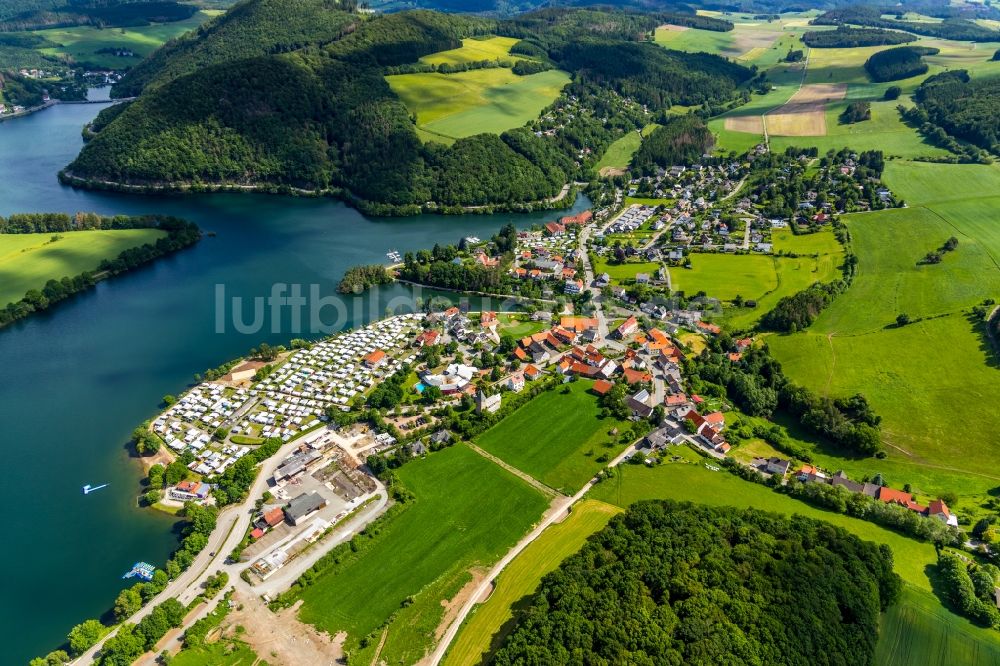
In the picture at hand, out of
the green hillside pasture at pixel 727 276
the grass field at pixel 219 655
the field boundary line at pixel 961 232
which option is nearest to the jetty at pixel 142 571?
the grass field at pixel 219 655

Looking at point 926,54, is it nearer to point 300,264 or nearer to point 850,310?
point 850,310

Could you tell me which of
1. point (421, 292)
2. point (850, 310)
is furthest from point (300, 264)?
point (850, 310)

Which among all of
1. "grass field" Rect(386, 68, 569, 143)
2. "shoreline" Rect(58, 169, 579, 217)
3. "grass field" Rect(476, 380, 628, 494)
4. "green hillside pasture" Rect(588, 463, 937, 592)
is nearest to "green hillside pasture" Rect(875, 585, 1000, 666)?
"green hillside pasture" Rect(588, 463, 937, 592)

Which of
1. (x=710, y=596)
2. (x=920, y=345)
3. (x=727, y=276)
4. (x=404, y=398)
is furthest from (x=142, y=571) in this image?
(x=920, y=345)

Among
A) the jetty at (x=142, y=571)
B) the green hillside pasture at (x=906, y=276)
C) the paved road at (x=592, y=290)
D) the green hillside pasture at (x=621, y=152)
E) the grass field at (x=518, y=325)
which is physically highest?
the green hillside pasture at (x=621, y=152)

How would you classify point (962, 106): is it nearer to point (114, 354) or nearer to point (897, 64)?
point (897, 64)

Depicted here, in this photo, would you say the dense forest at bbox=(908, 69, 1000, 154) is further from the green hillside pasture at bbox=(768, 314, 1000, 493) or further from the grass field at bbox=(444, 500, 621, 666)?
the grass field at bbox=(444, 500, 621, 666)

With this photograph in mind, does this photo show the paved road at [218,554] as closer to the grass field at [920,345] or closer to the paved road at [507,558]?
the paved road at [507,558]
